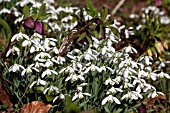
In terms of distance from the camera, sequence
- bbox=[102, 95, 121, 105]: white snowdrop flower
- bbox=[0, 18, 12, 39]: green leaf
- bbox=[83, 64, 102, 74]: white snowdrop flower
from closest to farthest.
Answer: bbox=[102, 95, 121, 105]: white snowdrop flower
bbox=[83, 64, 102, 74]: white snowdrop flower
bbox=[0, 18, 12, 39]: green leaf

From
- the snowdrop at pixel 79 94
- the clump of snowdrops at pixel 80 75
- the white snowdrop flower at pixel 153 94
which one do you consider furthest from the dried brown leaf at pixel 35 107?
the white snowdrop flower at pixel 153 94

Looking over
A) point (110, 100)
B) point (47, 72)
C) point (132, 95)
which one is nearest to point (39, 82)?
point (47, 72)

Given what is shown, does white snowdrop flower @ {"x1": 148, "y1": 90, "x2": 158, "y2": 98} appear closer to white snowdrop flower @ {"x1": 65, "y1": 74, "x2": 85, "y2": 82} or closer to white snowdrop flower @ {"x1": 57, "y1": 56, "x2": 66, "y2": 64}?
white snowdrop flower @ {"x1": 65, "y1": 74, "x2": 85, "y2": 82}

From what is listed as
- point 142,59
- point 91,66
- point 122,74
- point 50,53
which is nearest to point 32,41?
point 50,53

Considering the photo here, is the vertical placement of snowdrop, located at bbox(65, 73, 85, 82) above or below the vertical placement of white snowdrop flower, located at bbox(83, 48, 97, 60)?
below

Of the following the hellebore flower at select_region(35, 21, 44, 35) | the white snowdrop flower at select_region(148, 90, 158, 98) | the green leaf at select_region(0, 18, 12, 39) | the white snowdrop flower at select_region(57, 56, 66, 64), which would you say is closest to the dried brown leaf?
the white snowdrop flower at select_region(57, 56, 66, 64)

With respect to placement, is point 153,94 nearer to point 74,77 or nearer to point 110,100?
point 110,100

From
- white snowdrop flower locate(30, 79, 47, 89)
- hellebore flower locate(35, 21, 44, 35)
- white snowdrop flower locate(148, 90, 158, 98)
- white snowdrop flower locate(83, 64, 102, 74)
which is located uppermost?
hellebore flower locate(35, 21, 44, 35)
